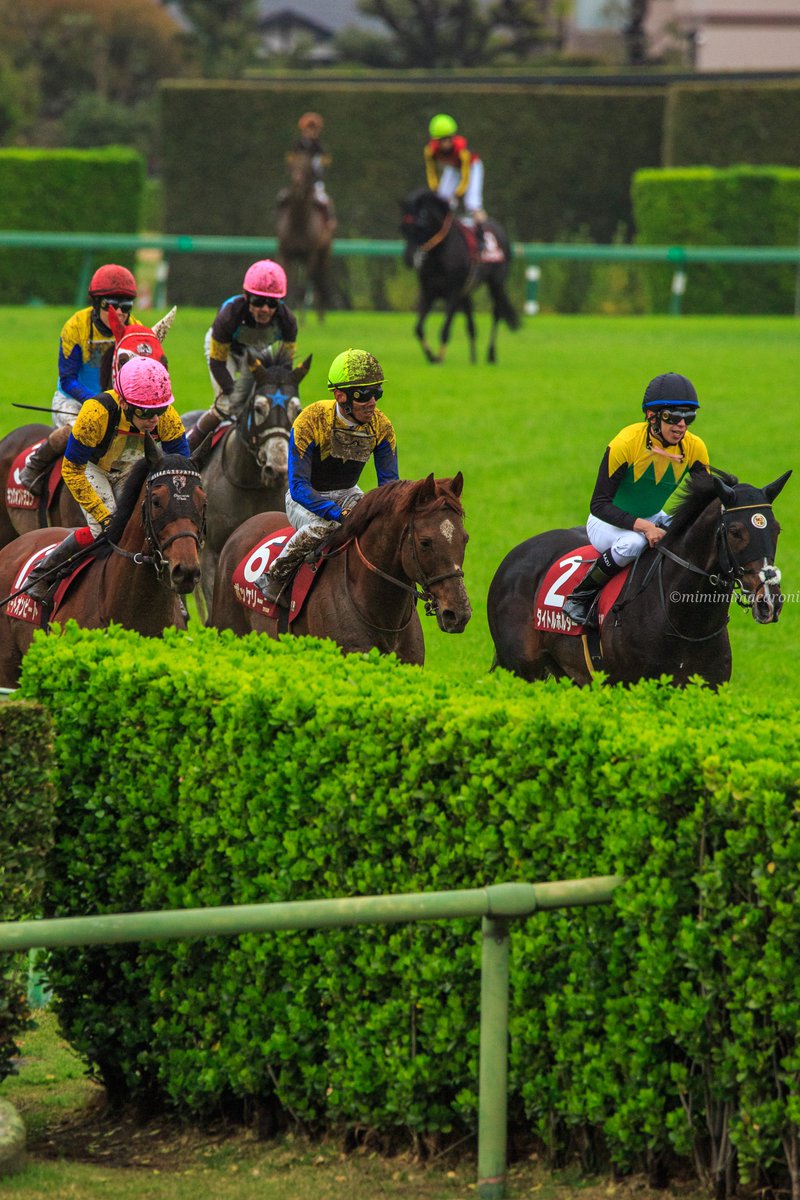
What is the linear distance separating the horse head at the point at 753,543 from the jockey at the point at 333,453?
1.64m

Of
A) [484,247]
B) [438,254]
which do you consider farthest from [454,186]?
[438,254]

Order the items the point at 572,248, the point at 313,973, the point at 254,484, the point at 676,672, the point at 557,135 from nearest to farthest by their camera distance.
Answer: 1. the point at 313,973
2. the point at 676,672
3. the point at 254,484
4. the point at 572,248
5. the point at 557,135

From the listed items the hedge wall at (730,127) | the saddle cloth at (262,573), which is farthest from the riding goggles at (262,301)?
the hedge wall at (730,127)

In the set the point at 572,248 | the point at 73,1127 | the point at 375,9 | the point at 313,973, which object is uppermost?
the point at 375,9

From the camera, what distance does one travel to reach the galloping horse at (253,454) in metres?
11.2

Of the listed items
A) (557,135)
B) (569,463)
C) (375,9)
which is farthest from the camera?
(375,9)

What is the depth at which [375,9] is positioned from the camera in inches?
2093

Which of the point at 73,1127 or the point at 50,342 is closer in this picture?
the point at 73,1127

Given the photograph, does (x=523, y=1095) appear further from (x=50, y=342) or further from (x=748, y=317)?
(x=748, y=317)

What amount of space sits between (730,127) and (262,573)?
81.6 ft

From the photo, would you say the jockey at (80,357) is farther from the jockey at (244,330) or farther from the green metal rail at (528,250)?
the green metal rail at (528,250)

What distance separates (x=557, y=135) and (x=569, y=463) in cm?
1636

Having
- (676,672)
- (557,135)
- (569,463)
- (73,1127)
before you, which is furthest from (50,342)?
(73,1127)

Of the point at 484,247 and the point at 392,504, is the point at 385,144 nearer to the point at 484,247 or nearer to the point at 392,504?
the point at 484,247
